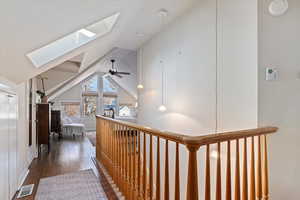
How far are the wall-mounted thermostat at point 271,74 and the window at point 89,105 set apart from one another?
9.46 m

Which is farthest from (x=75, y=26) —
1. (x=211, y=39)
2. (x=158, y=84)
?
(x=158, y=84)

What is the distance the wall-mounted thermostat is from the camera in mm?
1729

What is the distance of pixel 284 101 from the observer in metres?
1.70

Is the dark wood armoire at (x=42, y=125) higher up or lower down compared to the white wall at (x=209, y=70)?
lower down

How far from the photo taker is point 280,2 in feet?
5.52

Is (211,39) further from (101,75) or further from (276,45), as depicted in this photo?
(101,75)

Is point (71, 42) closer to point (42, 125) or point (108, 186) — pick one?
point (108, 186)

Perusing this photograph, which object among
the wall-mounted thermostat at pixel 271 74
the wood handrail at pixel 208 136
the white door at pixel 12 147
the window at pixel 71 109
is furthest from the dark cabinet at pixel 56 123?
the wall-mounted thermostat at pixel 271 74

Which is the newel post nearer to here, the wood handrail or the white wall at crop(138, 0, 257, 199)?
the wood handrail

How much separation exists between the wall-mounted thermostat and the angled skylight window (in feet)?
6.62

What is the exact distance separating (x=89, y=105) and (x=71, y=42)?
770 cm

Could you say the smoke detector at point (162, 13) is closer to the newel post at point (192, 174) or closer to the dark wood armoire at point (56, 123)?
the newel post at point (192, 174)

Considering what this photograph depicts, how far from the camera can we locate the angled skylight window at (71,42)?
258cm

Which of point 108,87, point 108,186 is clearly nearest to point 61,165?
point 108,186
